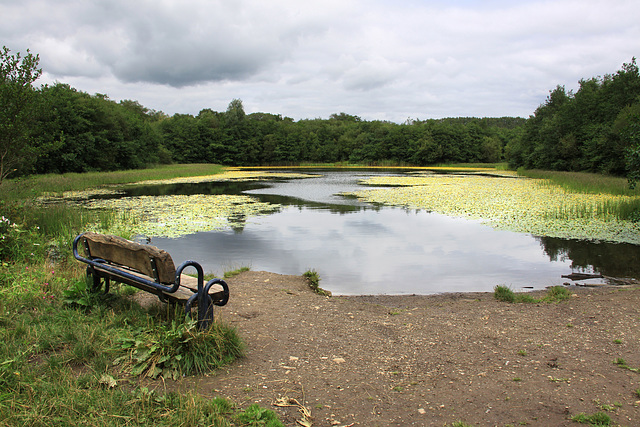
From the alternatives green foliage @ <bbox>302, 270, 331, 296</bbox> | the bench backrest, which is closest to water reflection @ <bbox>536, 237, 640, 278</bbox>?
green foliage @ <bbox>302, 270, 331, 296</bbox>

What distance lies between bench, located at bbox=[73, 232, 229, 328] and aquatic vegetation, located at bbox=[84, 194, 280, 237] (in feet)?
25.3

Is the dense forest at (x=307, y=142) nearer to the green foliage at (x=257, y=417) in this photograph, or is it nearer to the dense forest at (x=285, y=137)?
the dense forest at (x=285, y=137)

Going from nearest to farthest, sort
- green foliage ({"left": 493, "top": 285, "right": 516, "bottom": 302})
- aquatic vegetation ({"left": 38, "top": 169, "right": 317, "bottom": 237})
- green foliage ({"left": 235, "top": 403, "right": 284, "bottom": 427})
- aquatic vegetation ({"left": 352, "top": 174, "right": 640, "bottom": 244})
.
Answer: green foliage ({"left": 235, "top": 403, "right": 284, "bottom": 427}) < green foliage ({"left": 493, "top": 285, "right": 516, "bottom": 302}) < aquatic vegetation ({"left": 352, "top": 174, "right": 640, "bottom": 244}) < aquatic vegetation ({"left": 38, "top": 169, "right": 317, "bottom": 237})

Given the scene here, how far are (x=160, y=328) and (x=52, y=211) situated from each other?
10107mm

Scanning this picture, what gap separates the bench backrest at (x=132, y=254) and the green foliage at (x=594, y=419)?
3.27 metres

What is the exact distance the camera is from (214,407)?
2807 mm

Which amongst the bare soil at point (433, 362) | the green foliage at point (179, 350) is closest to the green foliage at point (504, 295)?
the bare soil at point (433, 362)

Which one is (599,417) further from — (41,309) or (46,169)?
(46,169)

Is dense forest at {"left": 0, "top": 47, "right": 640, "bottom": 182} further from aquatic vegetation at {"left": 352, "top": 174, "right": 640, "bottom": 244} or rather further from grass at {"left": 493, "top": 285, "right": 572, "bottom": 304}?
grass at {"left": 493, "top": 285, "right": 572, "bottom": 304}

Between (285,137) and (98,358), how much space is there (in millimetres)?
87042

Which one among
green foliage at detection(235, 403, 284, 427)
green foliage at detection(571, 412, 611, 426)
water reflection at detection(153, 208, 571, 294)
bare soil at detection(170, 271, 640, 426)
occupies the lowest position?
water reflection at detection(153, 208, 571, 294)

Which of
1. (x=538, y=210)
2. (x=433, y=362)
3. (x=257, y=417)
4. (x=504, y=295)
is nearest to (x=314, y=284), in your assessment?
(x=504, y=295)

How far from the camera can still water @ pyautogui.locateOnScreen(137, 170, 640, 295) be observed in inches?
325

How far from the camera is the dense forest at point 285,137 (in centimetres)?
896
